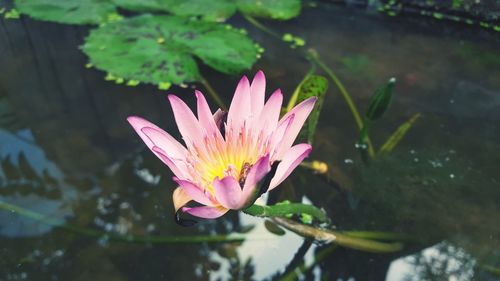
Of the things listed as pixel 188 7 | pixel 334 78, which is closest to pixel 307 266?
pixel 334 78

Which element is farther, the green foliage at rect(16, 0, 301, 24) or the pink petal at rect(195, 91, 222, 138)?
the green foliage at rect(16, 0, 301, 24)

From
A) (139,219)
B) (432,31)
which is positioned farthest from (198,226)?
(432,31)

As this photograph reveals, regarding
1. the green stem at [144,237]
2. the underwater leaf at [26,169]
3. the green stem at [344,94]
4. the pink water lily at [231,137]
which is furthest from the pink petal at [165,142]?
the green stem at [344,94]

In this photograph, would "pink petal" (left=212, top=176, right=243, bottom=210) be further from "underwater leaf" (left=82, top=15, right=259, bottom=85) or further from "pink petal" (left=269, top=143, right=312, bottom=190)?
"underwater leaf" (left=82, top=15, right=259, bottom=85)

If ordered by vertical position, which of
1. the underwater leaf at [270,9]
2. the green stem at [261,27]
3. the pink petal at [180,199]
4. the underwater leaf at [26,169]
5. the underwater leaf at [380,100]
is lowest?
the underwater leaf at [26,169]

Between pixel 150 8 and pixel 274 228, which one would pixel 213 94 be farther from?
pixel 150 8

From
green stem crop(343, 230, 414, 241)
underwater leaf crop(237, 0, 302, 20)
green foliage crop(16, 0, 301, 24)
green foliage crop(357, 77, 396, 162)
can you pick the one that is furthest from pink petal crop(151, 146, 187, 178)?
underwater leaf crop(237, 0, 302, 20)

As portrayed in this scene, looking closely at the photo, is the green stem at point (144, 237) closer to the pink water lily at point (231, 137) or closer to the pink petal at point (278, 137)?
the pink water lily at point (231, 137)
